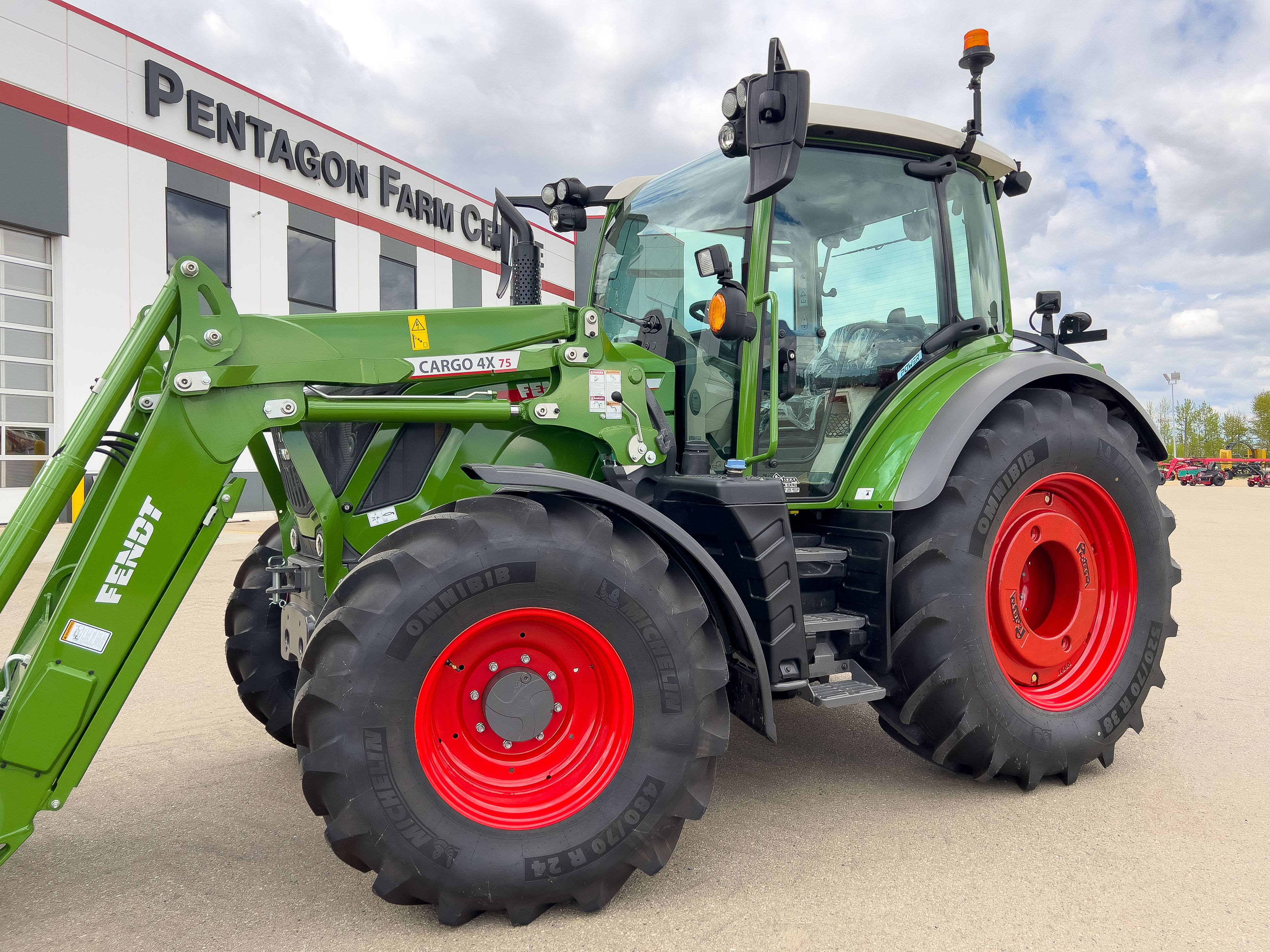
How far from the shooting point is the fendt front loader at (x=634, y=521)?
2.42 m

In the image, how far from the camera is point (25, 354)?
13195 mm

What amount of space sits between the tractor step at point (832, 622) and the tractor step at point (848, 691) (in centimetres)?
18

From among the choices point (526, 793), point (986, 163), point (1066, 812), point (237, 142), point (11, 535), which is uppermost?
point (237, 142)

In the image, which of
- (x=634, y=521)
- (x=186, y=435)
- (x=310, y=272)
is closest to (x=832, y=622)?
(x=634, y=521)

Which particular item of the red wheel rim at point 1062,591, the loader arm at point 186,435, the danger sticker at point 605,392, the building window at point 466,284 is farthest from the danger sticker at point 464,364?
the building window at point 466,284

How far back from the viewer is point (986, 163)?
405cm

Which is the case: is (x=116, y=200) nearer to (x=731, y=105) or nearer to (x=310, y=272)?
(x=310, y=272)

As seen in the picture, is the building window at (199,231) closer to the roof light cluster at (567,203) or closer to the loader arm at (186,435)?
the roof light cluster at (567,203)

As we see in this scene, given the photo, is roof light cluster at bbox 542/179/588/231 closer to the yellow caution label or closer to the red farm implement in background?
the yellow caution label

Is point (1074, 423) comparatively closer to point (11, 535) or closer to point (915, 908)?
point (915, 908)

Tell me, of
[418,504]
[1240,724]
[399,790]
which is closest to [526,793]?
[399,790]

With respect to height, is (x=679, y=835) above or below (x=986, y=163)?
below

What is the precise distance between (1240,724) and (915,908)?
2.81 metres

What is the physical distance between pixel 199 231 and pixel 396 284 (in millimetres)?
4997
